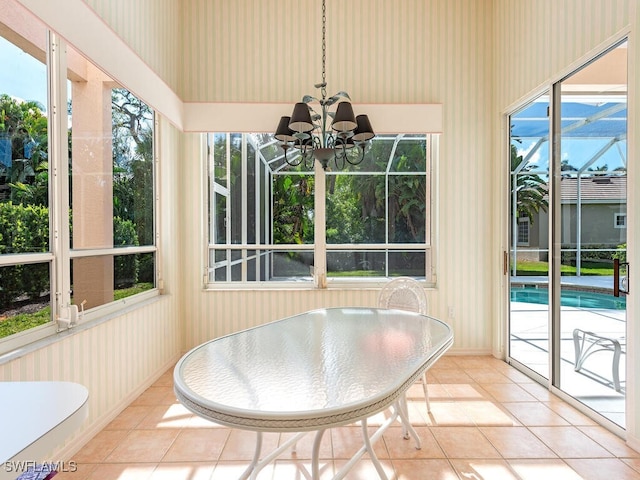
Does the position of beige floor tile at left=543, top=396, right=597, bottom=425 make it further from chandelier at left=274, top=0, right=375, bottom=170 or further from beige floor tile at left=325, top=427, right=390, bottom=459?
chandelier at left=274, top=0, right=375, bottom=170

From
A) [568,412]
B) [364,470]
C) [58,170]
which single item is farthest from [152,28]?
[568,412]

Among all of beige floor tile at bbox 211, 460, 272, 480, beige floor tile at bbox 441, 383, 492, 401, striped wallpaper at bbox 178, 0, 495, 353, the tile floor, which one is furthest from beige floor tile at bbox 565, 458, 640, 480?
striped wallpaper at bbox 178, 0, 495, 353

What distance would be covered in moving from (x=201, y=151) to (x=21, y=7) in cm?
206

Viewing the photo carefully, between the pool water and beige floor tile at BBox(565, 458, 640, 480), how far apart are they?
88 cm

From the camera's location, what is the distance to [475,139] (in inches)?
149

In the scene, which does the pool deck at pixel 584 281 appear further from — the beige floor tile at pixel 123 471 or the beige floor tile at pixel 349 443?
the beige floor tile at pixel 123 471

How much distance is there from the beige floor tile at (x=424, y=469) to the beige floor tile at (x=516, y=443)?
15.3 inches

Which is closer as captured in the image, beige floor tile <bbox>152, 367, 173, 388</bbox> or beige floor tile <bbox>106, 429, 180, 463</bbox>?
beige floor tile <bbox>106, 429, 180, 463</bbox>

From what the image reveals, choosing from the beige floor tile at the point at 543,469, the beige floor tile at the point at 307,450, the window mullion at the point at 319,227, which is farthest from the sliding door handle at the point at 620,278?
the window mullion at the point at 319,227

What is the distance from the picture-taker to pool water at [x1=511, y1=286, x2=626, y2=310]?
2.35m

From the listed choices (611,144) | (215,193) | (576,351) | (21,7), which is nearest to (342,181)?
(215,193)

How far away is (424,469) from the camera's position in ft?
6.45

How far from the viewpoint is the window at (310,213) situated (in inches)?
154

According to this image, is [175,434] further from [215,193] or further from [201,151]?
[201,151]
